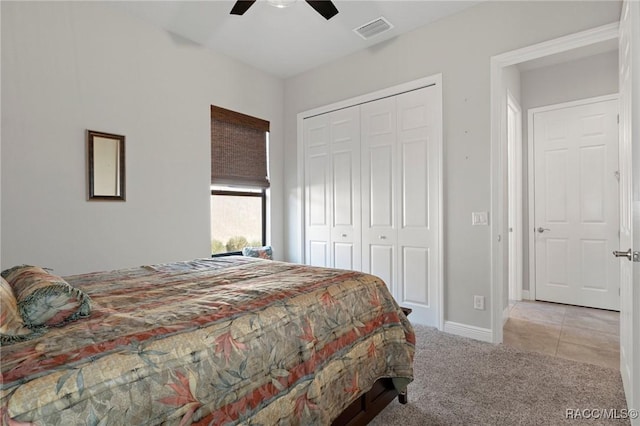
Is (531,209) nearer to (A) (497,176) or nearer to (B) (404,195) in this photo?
(A) (497,176)

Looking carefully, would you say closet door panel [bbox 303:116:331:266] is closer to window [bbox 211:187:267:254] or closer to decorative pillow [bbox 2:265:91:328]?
window [bbox 211:187:267:254]

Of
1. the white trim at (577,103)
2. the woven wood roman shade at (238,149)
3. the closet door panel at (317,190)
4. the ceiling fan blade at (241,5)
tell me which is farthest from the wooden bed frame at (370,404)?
the white trim at (577,103)

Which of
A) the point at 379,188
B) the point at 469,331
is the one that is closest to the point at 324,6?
the point at 379,188

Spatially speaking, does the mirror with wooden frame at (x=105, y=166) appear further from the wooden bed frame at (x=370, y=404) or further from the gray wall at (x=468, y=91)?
the gray wall at (x=468, y=91)

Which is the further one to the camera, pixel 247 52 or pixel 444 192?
pixel 247 52

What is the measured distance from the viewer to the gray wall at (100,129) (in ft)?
7.81

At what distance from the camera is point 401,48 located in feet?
11.2

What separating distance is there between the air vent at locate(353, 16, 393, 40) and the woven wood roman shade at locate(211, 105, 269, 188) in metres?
1.62

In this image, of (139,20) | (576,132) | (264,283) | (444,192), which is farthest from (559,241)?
(139,20)

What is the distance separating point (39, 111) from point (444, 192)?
137 inches

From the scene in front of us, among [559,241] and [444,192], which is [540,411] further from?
[559,241]

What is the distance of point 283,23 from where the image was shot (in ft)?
10.5

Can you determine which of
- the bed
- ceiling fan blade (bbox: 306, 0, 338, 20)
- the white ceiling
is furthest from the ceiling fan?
the bed

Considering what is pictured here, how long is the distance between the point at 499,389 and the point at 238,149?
3.46 m
